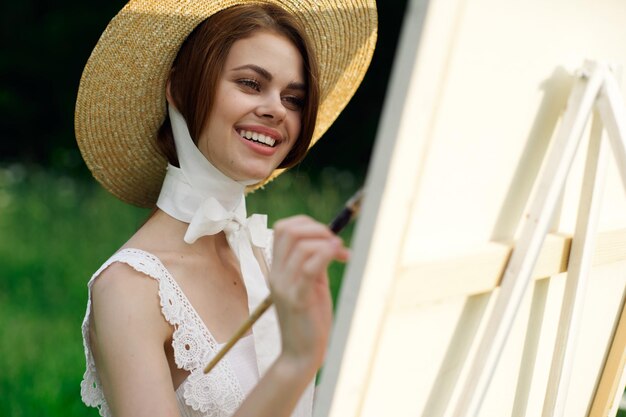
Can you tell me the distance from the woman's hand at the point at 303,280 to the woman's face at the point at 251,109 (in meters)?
0.79

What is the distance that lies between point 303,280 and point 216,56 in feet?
3.12

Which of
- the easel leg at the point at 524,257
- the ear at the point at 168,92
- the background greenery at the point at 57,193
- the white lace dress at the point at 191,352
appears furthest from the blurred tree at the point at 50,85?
the easel leg at the point at 524,257

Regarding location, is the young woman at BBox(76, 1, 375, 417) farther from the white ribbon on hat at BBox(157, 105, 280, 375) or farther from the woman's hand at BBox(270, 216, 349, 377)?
the woman's hand at BBox(270, 216, 349, 377)

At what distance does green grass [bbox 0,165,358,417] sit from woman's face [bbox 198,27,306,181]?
1998 mm

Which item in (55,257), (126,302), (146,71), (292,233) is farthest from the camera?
(55,257)

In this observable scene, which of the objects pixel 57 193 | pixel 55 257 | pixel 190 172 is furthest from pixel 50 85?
pixel 190 172

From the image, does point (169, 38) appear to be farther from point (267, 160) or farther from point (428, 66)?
point (428, 66)

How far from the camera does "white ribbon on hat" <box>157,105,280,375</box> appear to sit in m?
2.07

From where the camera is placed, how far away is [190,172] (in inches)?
82.4

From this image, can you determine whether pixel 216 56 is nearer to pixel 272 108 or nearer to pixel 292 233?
pixel 272 108

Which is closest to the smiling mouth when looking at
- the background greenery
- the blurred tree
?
the background greenery

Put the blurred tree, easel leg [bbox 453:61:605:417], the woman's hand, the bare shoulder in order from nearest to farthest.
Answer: the woman's hand
easel leg [bbox 453:61:605:417]
the bare shoulder
the blurred tree

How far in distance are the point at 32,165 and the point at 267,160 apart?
609 cm

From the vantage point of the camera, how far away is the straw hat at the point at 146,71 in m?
2.14
